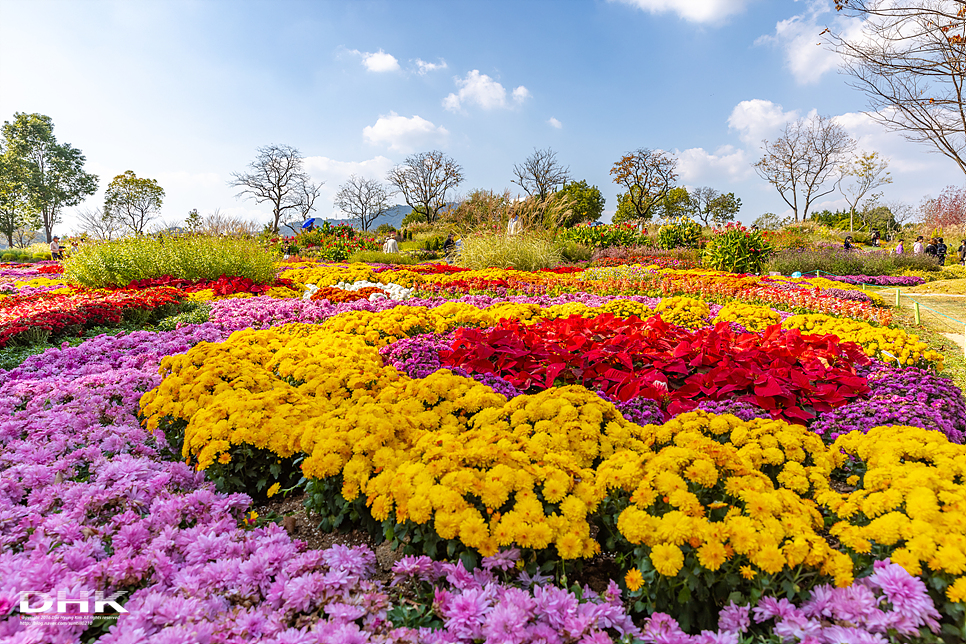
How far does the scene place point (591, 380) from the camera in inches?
120

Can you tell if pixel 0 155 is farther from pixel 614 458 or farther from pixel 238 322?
pixel 614 458

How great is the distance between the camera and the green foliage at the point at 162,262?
26.9 feet

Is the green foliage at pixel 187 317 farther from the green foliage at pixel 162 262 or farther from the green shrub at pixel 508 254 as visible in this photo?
the green shrub at pixel 508 254

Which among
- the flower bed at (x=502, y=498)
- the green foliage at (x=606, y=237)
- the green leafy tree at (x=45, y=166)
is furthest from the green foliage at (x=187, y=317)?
the green leafy tree at (x=45, y=166)

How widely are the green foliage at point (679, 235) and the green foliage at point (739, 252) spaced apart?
508 centimetres

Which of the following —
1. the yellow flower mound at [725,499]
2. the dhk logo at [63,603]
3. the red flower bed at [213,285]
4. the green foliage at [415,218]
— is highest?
the green foliage at [415,218]

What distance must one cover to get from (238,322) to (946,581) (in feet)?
18.6

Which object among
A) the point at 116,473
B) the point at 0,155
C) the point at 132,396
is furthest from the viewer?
the point at 0,155

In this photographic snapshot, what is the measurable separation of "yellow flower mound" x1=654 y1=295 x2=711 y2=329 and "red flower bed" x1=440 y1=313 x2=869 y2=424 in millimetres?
912

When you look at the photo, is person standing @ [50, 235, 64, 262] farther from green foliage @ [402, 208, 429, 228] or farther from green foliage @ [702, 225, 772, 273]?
green foliage @ [702, 225, 772, 273]

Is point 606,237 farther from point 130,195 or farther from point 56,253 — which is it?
point 130,195

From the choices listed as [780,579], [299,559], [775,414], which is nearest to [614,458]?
[780,579]

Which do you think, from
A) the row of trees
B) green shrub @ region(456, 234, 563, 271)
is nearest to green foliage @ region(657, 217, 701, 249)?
green shrub @ region(456, 234, 563, 271)

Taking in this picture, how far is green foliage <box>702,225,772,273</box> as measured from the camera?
36.4ft
